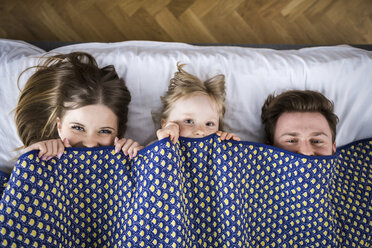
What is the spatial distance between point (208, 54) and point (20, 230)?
4.01ft

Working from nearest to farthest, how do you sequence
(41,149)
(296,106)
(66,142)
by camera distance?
(41,149), (66,142), (296,106)

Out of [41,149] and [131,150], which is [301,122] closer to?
[131,150]

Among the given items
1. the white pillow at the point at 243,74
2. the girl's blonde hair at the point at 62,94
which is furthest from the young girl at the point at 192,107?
the girl's blonde hair at the point at 62,94

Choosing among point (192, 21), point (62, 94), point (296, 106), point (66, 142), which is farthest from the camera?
point (192, 21)

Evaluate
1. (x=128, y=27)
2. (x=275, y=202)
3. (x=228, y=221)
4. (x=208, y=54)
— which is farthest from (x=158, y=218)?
(x=128, y=27)

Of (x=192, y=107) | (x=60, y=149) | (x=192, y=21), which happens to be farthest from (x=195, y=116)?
(x=192, y=21)

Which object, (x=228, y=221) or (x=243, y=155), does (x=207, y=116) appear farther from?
(x=228, y=221)

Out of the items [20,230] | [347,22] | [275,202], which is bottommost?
[20,230]

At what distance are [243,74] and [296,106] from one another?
341mm

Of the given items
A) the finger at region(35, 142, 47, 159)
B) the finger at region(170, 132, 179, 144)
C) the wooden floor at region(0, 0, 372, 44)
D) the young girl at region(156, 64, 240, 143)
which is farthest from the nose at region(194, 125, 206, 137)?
the wooden floor at region(0, 0, 372, 44)

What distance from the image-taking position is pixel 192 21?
6.52 feet

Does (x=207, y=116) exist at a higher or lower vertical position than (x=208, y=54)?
lower

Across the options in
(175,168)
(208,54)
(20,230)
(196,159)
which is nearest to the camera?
(20,230)

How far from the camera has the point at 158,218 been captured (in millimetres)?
1064
